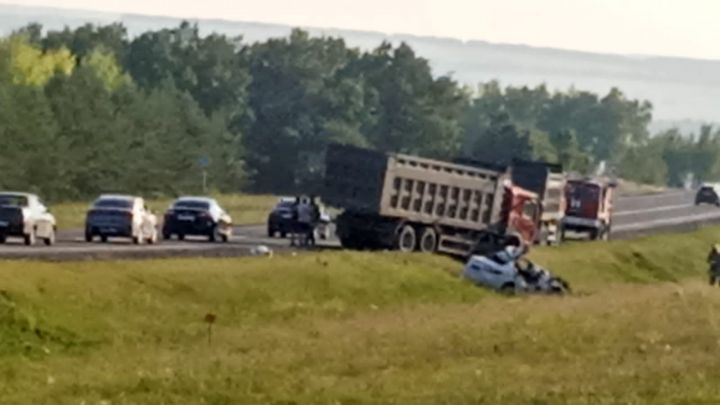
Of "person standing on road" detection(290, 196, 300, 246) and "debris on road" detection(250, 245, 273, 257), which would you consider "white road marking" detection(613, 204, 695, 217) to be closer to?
"person standing on road" detection(290, 196, 300, 246)

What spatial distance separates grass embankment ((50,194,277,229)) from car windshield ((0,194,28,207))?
54.1 ft

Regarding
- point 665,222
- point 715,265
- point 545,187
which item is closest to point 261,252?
point 715,265

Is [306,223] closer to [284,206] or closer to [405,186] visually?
[405,186]

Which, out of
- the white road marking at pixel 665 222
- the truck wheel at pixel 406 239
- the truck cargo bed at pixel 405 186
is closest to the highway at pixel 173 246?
the white road marking at pixel 665 222

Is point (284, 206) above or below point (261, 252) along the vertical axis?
below

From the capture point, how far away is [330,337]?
34.4m

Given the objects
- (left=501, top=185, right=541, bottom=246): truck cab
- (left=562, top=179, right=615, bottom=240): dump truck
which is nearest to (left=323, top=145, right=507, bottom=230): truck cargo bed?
(left=501, top=185, right=541, bottom=246): truck cab

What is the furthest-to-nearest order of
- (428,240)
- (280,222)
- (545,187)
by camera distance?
(545,187) → (280,222) → (428,240)

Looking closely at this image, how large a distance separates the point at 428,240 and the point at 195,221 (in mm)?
7490

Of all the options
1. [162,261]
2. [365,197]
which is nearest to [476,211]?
[365,197]

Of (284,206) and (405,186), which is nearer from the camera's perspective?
(405,186)

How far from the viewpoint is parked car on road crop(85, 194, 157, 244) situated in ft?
187

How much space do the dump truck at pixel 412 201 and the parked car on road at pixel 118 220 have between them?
5090 millimetres

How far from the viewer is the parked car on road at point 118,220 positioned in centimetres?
5712
